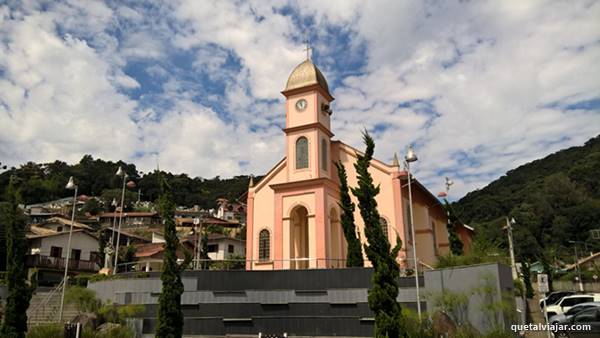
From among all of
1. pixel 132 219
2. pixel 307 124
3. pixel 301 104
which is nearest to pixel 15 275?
pixel 307 124

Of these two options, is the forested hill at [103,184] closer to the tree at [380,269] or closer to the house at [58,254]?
the house at [58,254]

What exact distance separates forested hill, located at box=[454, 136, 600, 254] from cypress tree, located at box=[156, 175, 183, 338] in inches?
2391

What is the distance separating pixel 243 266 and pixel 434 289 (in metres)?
15.0

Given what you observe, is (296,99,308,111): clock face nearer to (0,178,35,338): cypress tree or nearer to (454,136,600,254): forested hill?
(0,178,35,338): cypress tree

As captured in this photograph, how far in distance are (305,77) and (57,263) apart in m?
35.7

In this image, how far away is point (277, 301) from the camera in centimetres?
2283

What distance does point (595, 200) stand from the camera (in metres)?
85.4

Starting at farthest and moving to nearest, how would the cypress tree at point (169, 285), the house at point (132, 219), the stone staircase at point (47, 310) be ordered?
the house at point (132, 219) → the stone staircase at point (47, 310) → the cypress tree at point (169, 285)

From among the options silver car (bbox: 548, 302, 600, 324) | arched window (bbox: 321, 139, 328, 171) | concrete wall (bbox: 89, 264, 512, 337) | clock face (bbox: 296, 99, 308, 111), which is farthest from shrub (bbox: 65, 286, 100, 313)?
silver car (bbox: 548, 302, 600, 324)

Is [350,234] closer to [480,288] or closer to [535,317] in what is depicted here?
[480,288]

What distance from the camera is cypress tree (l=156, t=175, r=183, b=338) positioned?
59.1 feet

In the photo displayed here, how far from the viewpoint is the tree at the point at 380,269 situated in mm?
14680

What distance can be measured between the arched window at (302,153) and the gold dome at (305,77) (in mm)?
4017

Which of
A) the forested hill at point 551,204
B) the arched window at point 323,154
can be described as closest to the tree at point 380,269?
the arched window at point 323,154
